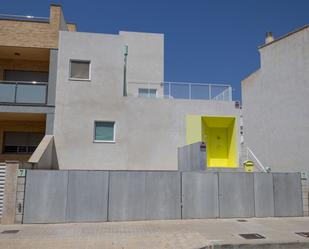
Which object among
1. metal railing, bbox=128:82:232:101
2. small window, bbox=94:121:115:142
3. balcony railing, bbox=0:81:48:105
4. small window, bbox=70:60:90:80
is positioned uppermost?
small window, bbox=70:60:90:80

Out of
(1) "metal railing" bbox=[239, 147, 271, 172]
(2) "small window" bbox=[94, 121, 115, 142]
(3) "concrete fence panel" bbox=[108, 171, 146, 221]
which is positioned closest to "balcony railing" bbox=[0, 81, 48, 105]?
(2) "small window" bbox=[94, 121, 115, 142]

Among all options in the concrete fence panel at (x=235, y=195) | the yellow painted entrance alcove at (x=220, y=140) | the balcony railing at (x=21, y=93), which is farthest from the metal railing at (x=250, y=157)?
the balcony railing at (x=21, y=93)

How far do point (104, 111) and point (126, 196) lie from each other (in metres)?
5.97

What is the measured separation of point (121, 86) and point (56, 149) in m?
4.34

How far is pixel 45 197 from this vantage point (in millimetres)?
10727

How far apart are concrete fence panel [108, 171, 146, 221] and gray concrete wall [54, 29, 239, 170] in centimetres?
463

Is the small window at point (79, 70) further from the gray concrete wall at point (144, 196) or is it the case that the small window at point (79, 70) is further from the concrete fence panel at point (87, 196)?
the gray concrete wall at point (144, 196)

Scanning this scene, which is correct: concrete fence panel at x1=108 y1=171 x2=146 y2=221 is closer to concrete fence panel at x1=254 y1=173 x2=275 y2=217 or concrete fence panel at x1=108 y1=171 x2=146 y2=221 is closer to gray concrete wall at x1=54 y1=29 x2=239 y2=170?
concrete fence panel at x1=254 y1=173 x2=275 y2=217

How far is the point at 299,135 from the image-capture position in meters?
13.8

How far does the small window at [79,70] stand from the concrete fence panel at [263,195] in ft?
30.6

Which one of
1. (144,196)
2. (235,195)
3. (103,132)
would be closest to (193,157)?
(235,195)

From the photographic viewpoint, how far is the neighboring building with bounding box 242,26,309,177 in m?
13.7

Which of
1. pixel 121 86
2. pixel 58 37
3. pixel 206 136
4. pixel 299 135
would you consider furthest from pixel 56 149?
pixel 299 135

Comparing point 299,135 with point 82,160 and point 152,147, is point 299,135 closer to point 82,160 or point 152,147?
point 152,147
